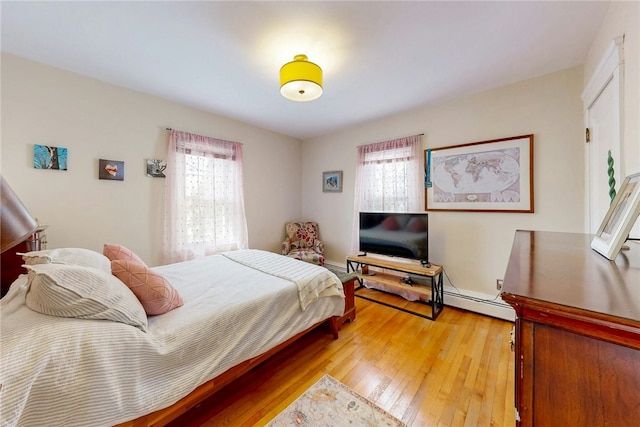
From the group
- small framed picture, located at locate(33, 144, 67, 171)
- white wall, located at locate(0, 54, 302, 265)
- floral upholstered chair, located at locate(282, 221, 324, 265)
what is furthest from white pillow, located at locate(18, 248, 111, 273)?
floral upholstered chair, located at locate(282, 221, 324, 265)

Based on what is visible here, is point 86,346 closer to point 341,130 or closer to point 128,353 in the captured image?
point 128,353

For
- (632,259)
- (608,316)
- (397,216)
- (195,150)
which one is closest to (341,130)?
(397,216)

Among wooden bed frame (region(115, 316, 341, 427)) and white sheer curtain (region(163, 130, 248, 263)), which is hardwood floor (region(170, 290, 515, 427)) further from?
white sheer curtain (region(163, 130, 248, 263))

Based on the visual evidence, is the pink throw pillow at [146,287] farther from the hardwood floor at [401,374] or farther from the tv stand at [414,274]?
the tv stand at [414,274]

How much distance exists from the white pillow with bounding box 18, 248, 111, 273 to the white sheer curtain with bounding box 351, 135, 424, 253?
2.92m

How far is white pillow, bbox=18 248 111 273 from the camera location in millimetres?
1245

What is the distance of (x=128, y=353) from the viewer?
1035 millimetres

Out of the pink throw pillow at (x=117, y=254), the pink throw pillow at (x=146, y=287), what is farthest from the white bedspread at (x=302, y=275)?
the pink throw pillow at (x=117, y=254)

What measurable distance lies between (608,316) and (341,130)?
3.87 m

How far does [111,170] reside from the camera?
2496 millimetres

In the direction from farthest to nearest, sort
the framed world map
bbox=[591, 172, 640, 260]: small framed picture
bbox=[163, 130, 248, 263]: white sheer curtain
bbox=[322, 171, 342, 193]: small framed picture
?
bbox=[322, 171, 342, 193]: small framed picture, bbox=[163, 130, 248, 263]: white sheer curtain, the framed world map, bbox=[591, 172, 640, 260]: small framed picture

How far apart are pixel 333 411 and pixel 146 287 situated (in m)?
1.37

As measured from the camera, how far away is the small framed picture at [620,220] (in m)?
0.73

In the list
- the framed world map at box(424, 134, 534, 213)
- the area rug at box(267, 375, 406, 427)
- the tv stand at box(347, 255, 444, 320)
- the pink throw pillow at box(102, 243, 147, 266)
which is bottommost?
the area rug at box(267, 375, 406, 427)
